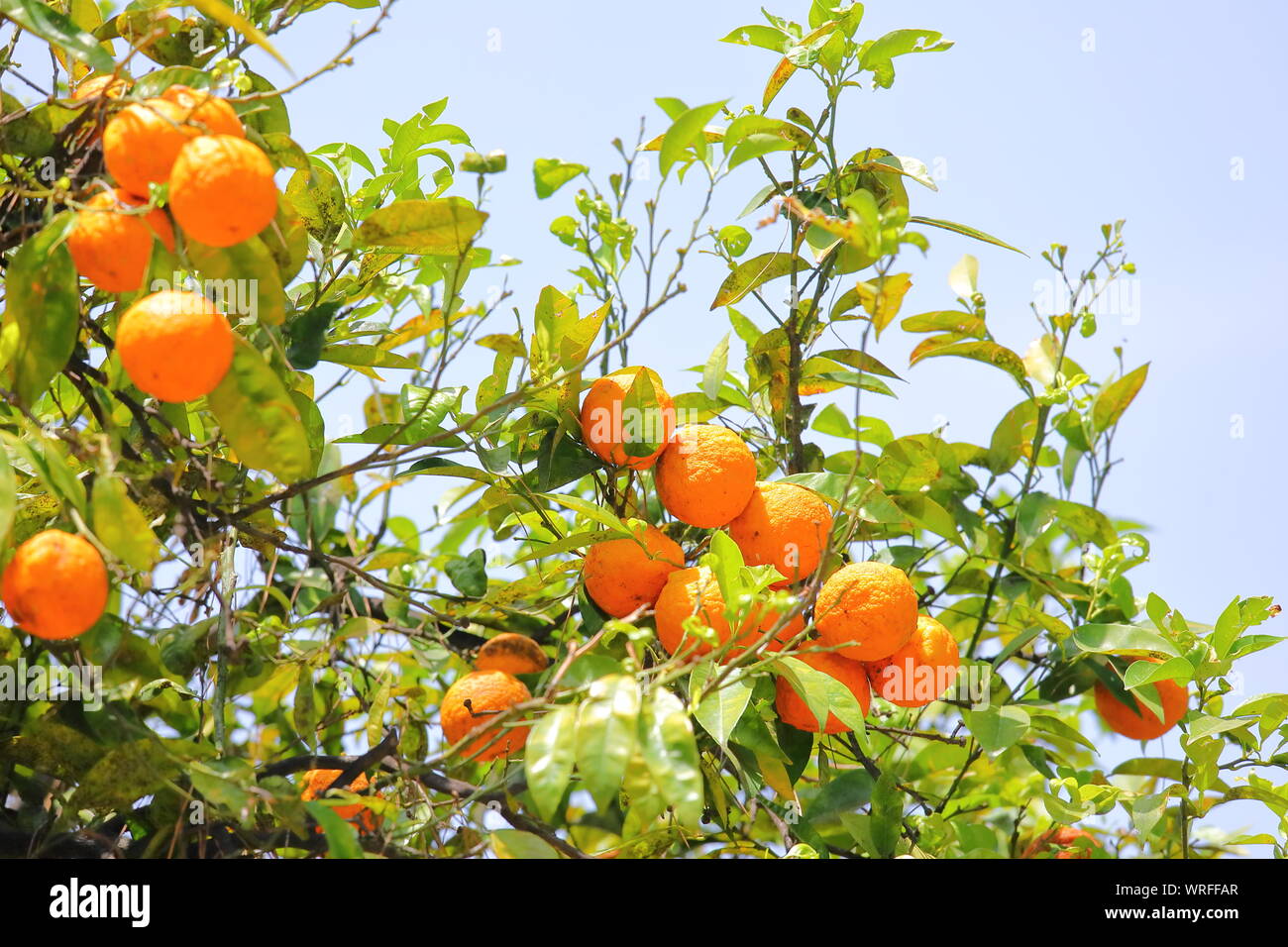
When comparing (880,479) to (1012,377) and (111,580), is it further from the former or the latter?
(111,580)

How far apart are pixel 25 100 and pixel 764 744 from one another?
94cm

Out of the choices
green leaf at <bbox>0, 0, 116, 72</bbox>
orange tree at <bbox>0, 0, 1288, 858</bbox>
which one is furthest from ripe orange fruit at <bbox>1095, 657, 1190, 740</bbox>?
green leaf at <bbox>0, 0, 116, 72</bbox>

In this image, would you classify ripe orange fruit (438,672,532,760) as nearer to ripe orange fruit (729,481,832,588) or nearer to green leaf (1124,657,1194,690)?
ripe orange fruit (729,481,832,588)

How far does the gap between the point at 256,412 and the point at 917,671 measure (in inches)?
28.3

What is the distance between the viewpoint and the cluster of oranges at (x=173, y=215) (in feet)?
2.60

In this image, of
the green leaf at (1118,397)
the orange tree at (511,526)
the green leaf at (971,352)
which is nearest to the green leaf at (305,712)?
the orange tree at (511,526)

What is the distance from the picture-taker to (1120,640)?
1258 mm

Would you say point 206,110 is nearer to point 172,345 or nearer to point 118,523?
point 172,345

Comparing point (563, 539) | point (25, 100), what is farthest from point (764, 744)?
point (25, 100)

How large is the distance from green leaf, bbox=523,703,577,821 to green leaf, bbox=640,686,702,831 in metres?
0.06

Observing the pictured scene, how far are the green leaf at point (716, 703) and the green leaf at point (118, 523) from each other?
1.43 ft

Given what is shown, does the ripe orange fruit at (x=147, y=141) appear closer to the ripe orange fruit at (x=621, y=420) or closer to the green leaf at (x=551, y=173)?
the green leaf at (x=551, y=173)

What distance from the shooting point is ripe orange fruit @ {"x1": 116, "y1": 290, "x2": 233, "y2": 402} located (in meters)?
0.81

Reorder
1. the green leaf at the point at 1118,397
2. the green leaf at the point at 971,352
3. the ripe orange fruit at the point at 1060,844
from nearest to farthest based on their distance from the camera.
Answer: the ripe orange fruit at the point at 1060,844 < the green leaf at the point at 971,352 < the green leaf at the point at 1118,397
